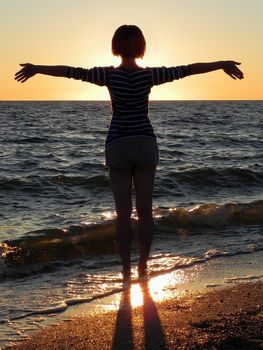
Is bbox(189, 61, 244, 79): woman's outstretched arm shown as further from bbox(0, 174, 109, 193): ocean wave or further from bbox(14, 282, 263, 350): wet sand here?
bbox(0, 174, 109, 193): ocean wave

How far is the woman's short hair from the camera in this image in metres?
4.87

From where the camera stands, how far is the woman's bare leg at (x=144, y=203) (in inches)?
197

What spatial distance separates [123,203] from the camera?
5082 mm

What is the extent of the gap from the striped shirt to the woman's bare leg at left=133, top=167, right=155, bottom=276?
0.34 metres

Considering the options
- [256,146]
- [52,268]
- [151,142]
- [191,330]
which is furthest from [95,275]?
[256,146]

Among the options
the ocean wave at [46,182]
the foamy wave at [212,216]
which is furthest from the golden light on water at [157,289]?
the ocean wave at [46,182]

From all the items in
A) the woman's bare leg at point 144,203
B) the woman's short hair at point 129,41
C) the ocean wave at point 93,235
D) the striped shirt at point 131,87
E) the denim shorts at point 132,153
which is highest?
the woman's short hair at point 129,41

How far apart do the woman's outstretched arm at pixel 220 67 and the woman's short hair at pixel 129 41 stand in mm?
442

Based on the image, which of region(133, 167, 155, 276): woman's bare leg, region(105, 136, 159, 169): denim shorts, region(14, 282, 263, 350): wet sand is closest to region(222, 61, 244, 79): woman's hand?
region(105, 136, 159, 169): denim shorts

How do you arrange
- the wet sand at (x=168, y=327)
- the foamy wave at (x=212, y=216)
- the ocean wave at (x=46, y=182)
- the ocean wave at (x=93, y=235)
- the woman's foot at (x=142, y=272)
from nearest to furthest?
the wet sand at (x=168, y=327), the woman's foot at (x=142, y=272), the ocean wave at (x=93, y=235), the foamy wave at (x=212, y=216), the ocean wave at (x=46, y=182)

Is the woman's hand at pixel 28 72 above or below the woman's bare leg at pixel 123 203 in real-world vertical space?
above

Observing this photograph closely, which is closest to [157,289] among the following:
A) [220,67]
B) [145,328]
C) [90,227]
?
[145,328]

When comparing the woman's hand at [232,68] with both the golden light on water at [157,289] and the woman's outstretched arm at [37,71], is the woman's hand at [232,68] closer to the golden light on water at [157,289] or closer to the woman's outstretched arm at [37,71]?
the woman's outstretched arm at [37,71]

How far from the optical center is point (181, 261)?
6609 mm
